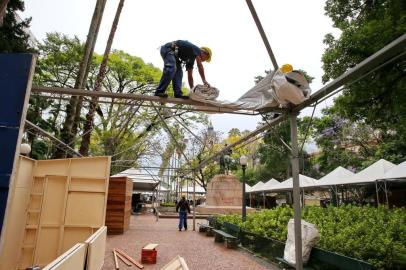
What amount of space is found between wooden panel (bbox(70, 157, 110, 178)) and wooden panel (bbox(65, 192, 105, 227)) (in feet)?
1.70

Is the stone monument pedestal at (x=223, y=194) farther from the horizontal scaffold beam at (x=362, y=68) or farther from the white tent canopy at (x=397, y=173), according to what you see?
the horizontal scaffold beam at (x=362, y=68)

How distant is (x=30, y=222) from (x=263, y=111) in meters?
6.58

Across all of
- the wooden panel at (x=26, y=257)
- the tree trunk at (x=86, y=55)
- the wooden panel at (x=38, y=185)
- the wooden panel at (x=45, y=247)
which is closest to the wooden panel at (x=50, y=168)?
the wooden panel at (x=38, y=185)

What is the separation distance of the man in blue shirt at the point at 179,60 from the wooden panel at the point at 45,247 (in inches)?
207

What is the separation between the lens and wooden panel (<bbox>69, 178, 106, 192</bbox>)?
8578 millimetres

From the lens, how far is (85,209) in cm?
846

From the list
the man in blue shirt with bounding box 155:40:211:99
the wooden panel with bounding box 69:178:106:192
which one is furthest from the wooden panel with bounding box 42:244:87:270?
the wooden panel with bounding box 69:178:106:192

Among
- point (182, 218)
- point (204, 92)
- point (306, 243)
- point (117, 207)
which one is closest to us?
point (204, 92)

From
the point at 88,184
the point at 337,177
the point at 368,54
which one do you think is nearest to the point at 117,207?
the point at 88,184

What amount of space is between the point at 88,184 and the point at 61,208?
2.94 feet

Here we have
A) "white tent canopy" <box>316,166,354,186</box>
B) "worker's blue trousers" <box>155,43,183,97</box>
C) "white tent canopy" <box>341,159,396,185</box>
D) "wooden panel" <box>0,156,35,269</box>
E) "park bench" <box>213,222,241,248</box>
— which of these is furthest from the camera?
"white tent canopy" <box>316,166,354,186</box>

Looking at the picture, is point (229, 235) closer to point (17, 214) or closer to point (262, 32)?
point (17, 214)

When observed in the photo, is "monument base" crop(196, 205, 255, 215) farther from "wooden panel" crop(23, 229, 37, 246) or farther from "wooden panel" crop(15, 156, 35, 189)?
"wooden panel" crop(15, 156, 35, 189)

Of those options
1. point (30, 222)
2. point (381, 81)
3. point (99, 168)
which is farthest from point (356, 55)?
point (30, 222)
